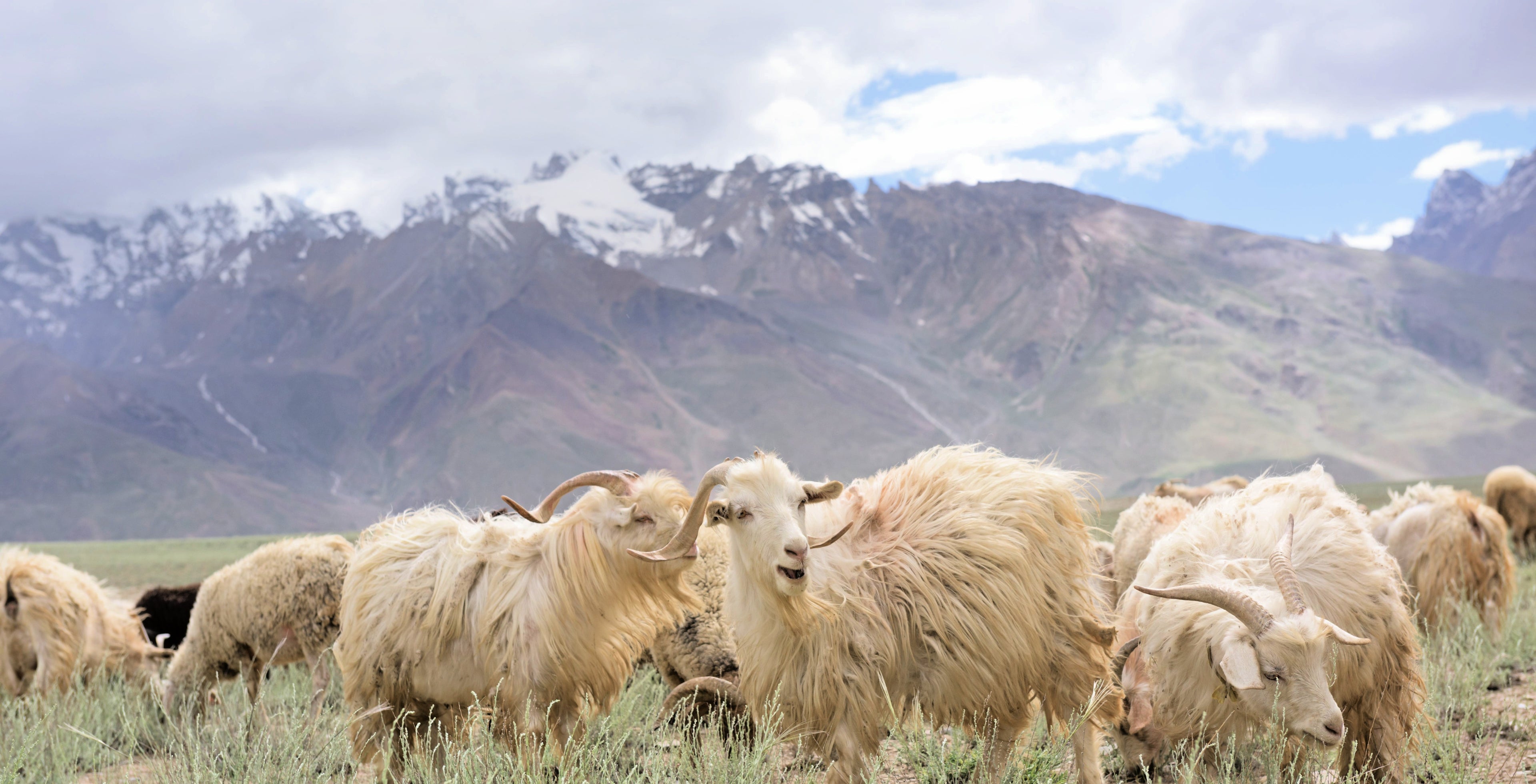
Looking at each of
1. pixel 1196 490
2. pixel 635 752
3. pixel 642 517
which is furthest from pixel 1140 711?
pixel 1196 490

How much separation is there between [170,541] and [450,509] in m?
62.9

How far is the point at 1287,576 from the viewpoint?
15.2 feet

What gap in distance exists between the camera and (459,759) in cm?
465

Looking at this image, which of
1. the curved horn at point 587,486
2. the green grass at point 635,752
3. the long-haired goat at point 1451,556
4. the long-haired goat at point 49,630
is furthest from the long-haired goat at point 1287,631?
the long-haired goat at point 49,630

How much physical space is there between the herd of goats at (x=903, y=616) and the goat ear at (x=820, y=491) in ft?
0.06

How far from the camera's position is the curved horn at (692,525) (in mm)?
4926

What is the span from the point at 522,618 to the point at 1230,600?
146 inches

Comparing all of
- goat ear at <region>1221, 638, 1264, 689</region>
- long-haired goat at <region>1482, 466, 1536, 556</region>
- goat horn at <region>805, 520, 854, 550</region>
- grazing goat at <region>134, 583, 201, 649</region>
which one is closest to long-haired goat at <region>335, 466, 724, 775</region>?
goat horn at <region>805, 520, 854, 550</region>

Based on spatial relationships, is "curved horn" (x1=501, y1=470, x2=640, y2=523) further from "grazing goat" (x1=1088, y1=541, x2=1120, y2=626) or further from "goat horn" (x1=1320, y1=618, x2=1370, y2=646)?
"goat horn" (x1=1320, y1=618, x2=1370, y2=646)

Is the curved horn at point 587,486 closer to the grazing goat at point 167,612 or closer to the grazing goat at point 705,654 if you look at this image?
the grazing goat at point 705,654

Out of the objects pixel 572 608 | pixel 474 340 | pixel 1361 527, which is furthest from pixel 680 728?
pixel 474 340

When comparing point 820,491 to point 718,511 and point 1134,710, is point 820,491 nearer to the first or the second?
point 718,511

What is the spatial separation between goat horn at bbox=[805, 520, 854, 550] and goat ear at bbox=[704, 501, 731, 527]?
42 cm

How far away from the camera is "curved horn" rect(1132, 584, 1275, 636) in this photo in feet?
14.6
